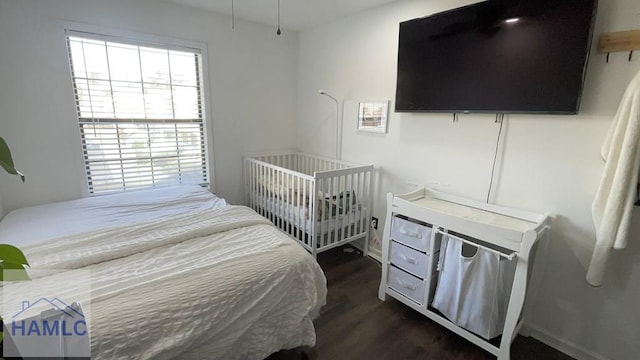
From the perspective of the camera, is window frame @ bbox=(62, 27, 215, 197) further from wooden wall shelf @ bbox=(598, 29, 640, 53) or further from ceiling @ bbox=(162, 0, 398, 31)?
Answer: wooden wall shelf @ bbox=(598, 29, 640, 53)

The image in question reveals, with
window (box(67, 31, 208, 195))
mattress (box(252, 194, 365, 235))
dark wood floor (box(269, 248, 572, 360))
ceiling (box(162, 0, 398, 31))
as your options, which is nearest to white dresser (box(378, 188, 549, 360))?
dark wood floor (box(269, 248, 572, 360))

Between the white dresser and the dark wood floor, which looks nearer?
the white dresser

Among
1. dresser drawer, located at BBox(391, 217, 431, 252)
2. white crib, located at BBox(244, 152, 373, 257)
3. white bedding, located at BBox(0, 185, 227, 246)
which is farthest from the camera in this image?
white crib, located at BBox(244, 152, 373, 257)

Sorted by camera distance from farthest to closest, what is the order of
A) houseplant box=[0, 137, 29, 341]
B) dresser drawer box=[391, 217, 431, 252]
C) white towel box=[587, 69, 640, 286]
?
dresser drawer box=[391, 217, 431, 252]
white towel box=[587, 69, 640, 286]
houseplant box=[0, 137, 29, 341]

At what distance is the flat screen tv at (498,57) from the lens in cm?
153

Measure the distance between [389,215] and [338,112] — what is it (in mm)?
1440

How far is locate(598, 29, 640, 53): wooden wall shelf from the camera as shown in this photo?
4.62 ft

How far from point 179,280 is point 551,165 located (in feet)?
7.22

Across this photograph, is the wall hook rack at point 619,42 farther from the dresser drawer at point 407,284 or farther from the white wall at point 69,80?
the white wall at point 69,80

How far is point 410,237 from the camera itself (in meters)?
1.99

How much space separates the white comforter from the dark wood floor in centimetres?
29

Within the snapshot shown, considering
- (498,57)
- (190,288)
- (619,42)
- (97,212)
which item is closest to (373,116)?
(498,57)

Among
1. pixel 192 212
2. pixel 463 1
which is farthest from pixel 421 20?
pixel 192 212

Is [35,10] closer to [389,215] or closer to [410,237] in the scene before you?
[389,215]
